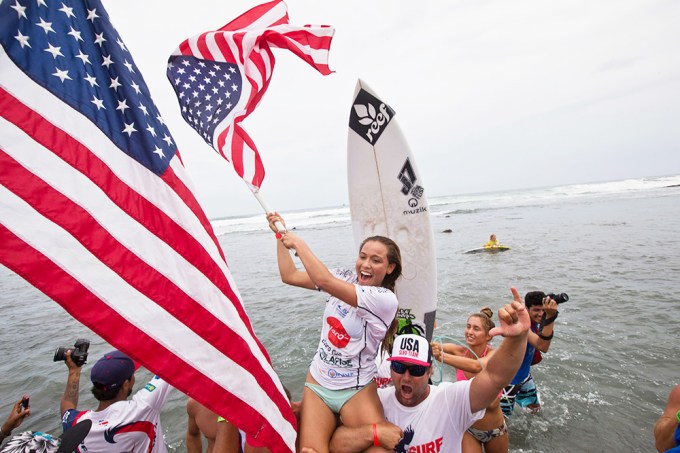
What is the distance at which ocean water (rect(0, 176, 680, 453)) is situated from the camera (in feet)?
16.5

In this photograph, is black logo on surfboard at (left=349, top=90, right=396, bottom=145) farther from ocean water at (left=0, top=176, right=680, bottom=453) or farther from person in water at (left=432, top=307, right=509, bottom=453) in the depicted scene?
ocean water at (left=0, top=176, right=680, bottom=453)

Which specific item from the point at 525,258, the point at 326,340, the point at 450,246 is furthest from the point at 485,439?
the point at 450,246

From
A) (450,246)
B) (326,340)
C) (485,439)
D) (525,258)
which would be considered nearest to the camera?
(326,340)

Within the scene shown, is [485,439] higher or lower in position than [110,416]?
lower

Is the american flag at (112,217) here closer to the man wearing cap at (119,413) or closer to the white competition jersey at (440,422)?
the white competition jersey at (440,422)

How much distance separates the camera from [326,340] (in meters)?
3.07

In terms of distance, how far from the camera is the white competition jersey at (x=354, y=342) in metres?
2.82

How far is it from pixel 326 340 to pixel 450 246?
17.9 metres

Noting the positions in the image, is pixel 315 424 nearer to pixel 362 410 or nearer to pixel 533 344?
pixel 362 410

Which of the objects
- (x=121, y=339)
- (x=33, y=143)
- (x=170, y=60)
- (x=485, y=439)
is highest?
(x=170, y=60)

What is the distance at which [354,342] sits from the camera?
2.94 meters

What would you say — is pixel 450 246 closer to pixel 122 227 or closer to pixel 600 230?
pixel 600 230

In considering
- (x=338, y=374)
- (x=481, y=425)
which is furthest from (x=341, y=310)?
(x=481, y=425)

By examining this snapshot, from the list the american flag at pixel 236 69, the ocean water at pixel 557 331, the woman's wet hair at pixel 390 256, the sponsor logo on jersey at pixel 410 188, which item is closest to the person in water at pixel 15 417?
the ocean water at pixel 557 331
